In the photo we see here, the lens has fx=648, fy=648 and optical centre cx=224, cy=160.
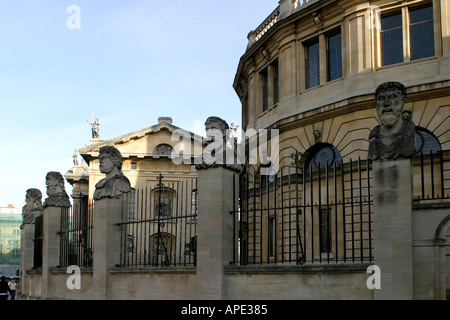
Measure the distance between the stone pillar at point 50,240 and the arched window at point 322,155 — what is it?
1066 centimetres

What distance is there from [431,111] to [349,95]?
336 cm

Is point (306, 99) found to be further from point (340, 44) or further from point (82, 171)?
point (82, 171)

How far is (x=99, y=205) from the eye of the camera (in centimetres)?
1870

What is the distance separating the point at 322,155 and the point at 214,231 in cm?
1400

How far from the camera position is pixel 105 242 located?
18.2 meters

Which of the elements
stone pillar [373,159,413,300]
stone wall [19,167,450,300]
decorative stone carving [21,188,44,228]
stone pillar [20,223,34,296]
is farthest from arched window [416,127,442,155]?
stone pillar [20,223,34,296]

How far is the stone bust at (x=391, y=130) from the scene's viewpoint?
12.1 metres

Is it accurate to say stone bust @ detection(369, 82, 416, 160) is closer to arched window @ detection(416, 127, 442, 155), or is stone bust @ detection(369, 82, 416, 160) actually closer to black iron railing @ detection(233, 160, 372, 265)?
black iron railing @ detection(233, 160, 372, 265)

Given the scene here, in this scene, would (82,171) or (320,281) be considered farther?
(82,171)

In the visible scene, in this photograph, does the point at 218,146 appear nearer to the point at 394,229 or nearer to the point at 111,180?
the point at 394,229

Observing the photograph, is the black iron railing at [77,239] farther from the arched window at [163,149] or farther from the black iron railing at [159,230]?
the arched window at [163,149]

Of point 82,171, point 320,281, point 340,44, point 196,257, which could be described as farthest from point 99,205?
point 82,171

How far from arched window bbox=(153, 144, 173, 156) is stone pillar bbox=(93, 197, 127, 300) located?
37801 mm
